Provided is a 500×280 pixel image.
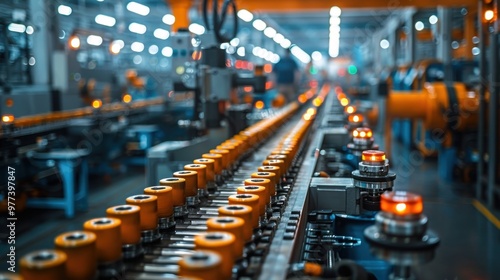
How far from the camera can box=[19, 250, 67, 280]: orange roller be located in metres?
1.07

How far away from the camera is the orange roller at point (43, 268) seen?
1065mm

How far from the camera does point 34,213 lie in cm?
583

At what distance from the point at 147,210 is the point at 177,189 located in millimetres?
261

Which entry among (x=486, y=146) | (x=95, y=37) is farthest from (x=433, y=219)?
(x=95, y=37)

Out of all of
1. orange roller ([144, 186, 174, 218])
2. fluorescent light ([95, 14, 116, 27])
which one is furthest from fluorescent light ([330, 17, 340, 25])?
orange roller ([144, 186, 174, 218])

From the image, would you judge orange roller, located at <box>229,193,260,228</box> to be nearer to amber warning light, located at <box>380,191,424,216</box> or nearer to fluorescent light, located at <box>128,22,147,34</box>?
amber warning light, located at <box>380,191,424,216</box>

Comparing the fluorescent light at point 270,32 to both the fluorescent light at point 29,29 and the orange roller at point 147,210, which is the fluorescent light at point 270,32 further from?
the orange roller at point 147,210

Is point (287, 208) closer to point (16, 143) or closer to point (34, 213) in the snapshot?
point (16, 143)

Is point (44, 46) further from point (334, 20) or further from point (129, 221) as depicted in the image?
point (334, 20)

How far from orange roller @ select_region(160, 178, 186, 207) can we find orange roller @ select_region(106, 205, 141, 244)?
1.05 feet

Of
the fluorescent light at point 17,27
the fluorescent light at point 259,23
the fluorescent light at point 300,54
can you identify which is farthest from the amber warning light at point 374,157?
the fluorescent light at point 300,54

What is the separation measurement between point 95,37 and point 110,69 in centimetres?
249

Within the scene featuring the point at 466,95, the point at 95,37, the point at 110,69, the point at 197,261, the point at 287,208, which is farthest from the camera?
the point at 110,69

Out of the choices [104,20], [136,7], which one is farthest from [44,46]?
[104,20]
